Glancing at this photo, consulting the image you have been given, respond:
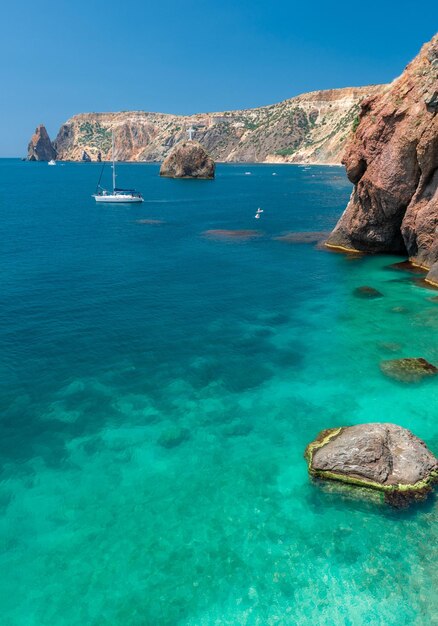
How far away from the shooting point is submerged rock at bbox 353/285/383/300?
4497 cm

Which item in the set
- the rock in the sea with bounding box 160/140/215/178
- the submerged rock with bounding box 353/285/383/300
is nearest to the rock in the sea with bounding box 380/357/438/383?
the submerged rock with bounding box 353/285/383/300

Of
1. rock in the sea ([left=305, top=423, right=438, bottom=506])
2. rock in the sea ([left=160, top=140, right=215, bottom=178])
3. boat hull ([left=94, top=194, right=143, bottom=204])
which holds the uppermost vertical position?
rock in the sea ([left=160, top=140, right=215, bottom=178])

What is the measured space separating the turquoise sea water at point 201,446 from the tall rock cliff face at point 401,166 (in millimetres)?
7652

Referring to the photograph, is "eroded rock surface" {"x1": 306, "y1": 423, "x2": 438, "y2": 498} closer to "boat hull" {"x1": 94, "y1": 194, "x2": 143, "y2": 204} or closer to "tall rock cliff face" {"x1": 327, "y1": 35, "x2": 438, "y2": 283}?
"tall rock cliff face" {"x1": 327, "y1": 35, "x2": 438, "y2": 283}

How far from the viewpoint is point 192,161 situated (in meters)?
191

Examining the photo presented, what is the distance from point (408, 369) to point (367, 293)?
17.0 meters

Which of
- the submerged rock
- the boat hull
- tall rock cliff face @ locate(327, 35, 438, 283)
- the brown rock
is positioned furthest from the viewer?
the boat hull

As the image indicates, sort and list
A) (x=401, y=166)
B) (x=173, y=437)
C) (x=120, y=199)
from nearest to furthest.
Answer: (x=173, y=437), (x=401, y=166), (x=120, y=199)

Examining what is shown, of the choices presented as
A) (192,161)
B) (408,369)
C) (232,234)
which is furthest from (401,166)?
(192,161)

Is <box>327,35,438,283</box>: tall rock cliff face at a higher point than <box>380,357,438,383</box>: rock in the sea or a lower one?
higher

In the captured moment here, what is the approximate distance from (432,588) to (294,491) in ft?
20.5

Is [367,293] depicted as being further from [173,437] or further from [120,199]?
[120,199]

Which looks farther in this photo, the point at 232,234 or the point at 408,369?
the point at 232,234

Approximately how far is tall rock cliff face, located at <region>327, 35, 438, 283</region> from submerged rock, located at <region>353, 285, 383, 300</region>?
21.6 ft
